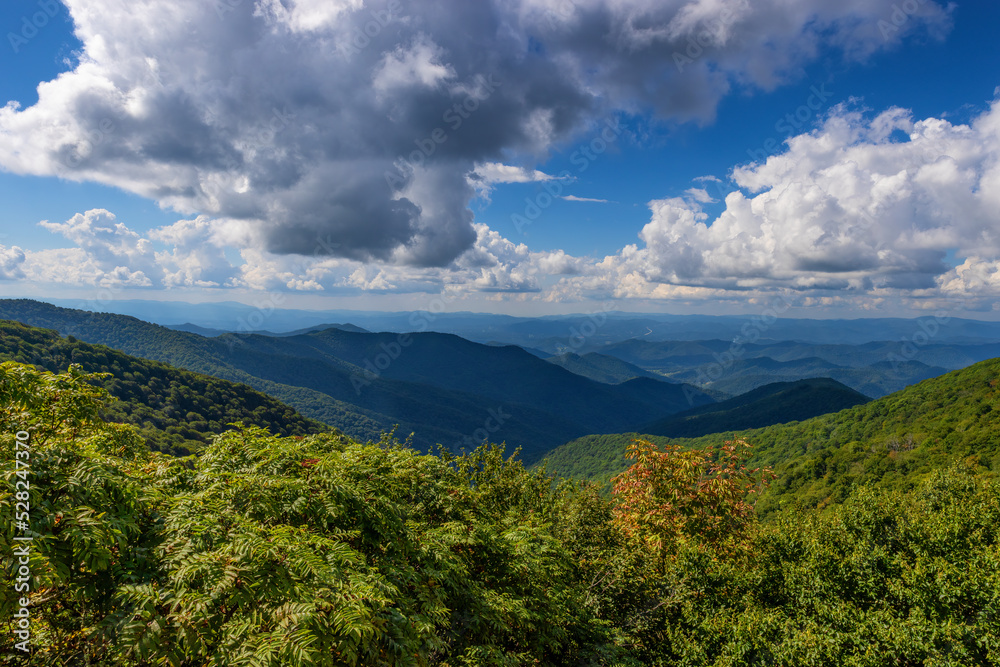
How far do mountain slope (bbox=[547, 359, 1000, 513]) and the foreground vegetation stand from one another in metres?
41.1

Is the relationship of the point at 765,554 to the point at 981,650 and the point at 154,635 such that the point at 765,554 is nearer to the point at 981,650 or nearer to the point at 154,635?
the point at 981,650

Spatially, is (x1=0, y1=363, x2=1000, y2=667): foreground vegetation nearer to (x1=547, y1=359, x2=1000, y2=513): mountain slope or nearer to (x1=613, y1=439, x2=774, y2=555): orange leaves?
(x1=613, y1=439, x2=774, y2=555): orange leaves

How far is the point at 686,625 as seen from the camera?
1435 cm

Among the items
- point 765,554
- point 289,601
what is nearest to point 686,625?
point 765,554

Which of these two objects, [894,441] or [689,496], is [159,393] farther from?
[894,441]

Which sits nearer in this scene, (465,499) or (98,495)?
(98,495)

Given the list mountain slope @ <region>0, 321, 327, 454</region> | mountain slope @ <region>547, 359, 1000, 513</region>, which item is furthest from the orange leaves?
mountain slope @ <region>0, 321, 327, 454</region>

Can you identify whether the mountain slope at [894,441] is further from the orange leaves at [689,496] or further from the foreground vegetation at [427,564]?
the foreground vegetation at [427,564]

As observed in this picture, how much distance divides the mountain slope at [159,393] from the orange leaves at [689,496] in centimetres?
9739

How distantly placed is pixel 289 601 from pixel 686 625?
1391 cm

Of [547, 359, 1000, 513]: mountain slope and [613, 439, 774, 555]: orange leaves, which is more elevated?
[613, 439, 774, 555]: orange leaves

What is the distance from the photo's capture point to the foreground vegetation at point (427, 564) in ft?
17.2

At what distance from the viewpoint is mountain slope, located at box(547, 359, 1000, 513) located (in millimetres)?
74794

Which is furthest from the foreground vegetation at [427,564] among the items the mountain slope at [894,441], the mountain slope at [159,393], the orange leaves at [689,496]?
the mountain slope at [159,393]
